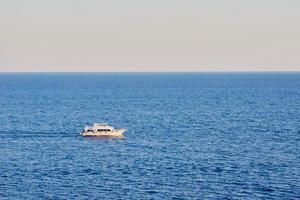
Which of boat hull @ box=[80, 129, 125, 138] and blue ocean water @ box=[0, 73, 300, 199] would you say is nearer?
blue ocean water @ box=[0, 73, 300, 199]

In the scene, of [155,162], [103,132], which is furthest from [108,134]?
[155,162]

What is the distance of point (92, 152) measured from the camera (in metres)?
132

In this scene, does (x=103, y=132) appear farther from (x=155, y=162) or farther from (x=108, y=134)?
(x=155, y=162)

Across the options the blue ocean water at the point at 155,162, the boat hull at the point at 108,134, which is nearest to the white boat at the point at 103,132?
the boat hull at the point at 108,134

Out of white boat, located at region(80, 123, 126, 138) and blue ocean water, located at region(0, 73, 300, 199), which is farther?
white boat, located at region(80, 123, 126, 138)

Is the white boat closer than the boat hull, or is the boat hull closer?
the boat hull

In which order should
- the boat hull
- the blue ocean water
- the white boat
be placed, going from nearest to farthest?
the blue ocean water → the boat hull → the white boat

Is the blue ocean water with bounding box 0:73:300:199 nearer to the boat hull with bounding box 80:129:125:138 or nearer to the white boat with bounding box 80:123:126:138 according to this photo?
the boat hull with bounding box 80:129:125:138

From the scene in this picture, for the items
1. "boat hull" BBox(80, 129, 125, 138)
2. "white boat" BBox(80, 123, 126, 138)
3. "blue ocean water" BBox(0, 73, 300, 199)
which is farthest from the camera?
"white boat" BBox(80, 123, 126, 138)

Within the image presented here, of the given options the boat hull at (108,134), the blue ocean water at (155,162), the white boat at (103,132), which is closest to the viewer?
the blue ocean water at (155,162)

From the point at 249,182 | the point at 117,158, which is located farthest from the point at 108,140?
the point at 249,182

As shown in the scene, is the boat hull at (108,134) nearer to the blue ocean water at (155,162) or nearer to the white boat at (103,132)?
the white boat at (103,132)

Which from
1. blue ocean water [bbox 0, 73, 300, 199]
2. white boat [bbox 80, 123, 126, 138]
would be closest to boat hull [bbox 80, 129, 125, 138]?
white boat [bbox 80, 123, 126, 138]

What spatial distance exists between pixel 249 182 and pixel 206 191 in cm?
838
